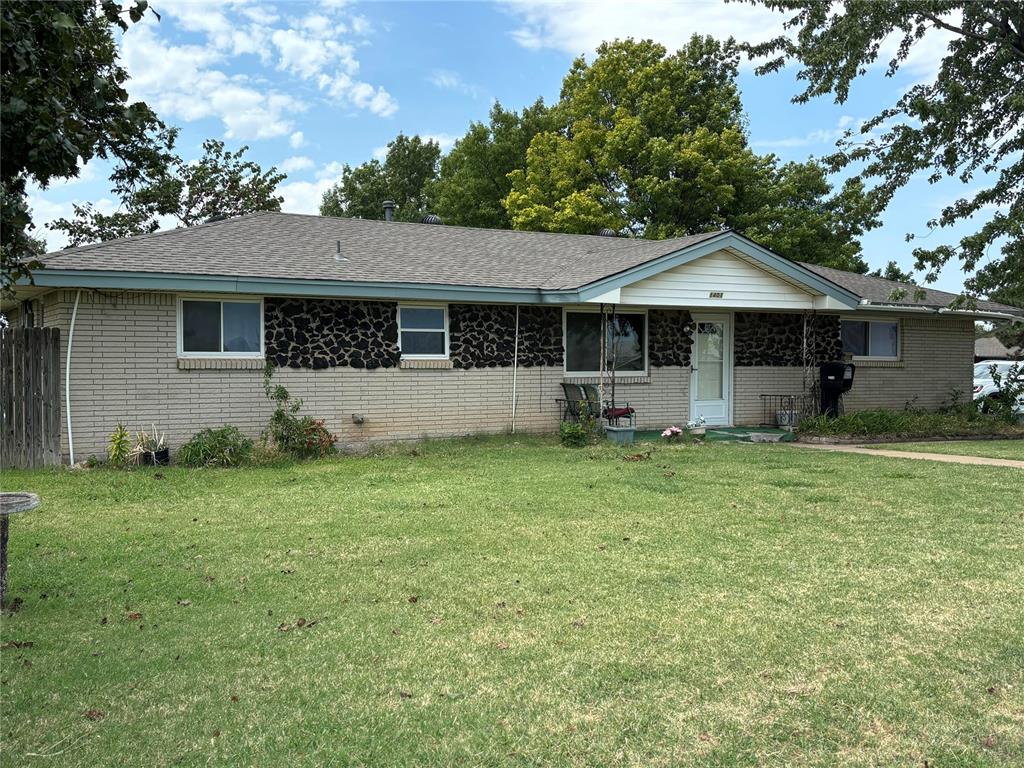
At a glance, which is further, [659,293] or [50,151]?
[659,293]

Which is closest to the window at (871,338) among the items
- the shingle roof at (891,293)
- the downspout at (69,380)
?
the shingle roof at (891,293)

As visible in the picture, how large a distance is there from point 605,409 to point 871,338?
752 cm

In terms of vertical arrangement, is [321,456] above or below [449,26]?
below

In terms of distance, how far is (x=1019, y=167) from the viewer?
1970 centimetres

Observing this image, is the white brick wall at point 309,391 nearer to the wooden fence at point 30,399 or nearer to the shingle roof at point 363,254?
the wooden fence at point 30,399

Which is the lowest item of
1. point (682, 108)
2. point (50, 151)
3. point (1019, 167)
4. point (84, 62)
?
point (50, 151)

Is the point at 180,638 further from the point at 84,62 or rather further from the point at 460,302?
the point at 460,302

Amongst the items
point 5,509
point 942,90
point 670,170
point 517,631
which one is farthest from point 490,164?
point 517,631

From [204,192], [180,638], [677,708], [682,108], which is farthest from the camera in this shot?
[682,108]

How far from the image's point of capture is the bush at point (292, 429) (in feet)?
39.9

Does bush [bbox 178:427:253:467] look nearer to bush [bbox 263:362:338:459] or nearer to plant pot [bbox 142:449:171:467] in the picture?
plant pot [bbox 142:449:171:467]

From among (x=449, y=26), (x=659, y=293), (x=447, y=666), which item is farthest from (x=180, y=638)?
(x=449, y=26)

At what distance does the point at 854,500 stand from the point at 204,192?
91.4 feet

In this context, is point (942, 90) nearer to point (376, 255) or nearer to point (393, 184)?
point (376, 255)
